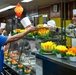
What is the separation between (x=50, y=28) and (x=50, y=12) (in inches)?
403

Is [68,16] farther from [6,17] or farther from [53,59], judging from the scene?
[6,17]

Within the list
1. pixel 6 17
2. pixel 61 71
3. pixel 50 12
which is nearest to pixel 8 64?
pixel 61 71

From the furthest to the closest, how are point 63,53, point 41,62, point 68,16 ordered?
point 68,16, point 41,62, point 63,53

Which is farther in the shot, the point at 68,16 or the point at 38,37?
the point at 68,16

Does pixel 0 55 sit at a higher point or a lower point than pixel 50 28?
lower

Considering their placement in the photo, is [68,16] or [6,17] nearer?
[68,16]

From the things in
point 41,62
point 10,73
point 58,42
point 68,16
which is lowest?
point 10,73

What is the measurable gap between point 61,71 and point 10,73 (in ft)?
6.71

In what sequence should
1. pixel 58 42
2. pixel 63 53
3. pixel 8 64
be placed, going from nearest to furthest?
pixel 63 53, pixel 58 42, pixel 8 64

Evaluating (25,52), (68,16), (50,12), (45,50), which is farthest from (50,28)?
(50,12)

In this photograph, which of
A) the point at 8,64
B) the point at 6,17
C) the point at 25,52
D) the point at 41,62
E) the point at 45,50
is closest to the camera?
the point at 45,50

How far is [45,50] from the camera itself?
115 inches

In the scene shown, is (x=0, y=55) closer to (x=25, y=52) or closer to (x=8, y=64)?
(x=25, y=52)

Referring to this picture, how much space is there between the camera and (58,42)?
341 centimetres
